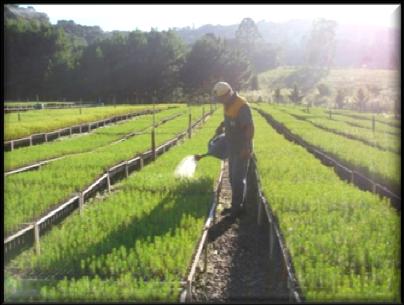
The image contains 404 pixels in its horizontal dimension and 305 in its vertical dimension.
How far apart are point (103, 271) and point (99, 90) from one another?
125 ft

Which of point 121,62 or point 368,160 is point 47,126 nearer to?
point 368,160

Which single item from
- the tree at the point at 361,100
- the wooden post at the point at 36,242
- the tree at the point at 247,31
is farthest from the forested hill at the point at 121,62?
the wooden post at the point at 36,242

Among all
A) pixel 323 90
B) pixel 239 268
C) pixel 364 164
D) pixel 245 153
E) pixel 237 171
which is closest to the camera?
pixel 239 268

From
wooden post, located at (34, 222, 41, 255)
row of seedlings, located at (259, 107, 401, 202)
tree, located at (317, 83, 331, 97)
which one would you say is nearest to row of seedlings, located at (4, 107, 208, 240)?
wooden post, located at (34, 222, 41, 255)

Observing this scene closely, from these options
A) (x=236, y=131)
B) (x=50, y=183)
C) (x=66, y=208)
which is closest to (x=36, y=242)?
(x=66, y=208)

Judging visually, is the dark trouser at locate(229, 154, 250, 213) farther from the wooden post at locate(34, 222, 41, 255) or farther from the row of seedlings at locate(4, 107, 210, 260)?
the wooden post at locate(34, 222, 41, 255)

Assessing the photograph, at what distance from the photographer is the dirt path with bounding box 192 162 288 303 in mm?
4832

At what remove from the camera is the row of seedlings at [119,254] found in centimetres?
374

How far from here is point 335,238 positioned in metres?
4.97

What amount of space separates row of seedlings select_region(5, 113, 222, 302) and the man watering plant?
532 mm


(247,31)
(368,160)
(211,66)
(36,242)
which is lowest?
(36,242)

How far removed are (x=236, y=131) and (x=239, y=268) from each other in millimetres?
2208

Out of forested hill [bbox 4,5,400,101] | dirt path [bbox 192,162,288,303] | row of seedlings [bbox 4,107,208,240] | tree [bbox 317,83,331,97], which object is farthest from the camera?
tree [bbox 317,83,331,97]

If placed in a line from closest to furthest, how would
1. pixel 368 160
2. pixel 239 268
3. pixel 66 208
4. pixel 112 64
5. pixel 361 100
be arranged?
Result: pixel 239 268, pixel 66 208, pixel 368 160, pixel 112 64, pixel 361 100
